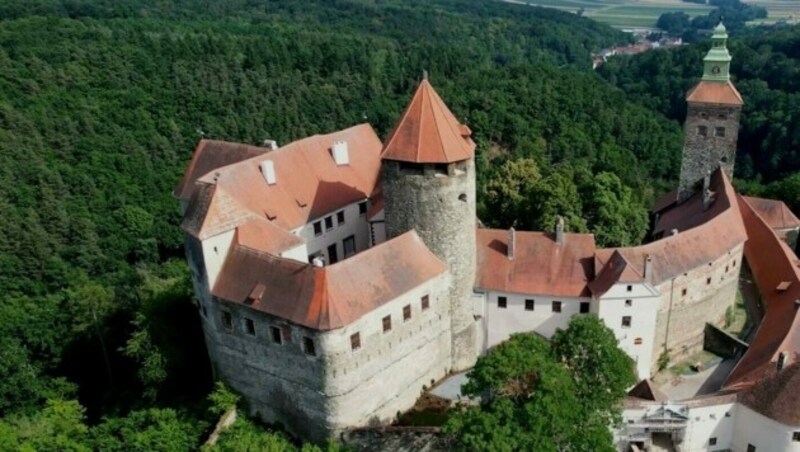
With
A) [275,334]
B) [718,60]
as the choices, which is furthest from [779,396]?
[718,60]

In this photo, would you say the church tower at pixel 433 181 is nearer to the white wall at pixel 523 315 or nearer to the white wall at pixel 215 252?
the white wall at pixel 523 315

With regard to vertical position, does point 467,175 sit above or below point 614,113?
above

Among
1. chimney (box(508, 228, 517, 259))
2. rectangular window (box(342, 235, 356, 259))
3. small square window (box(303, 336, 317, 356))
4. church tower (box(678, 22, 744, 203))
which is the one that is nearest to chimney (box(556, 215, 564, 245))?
chimney (box(508, 228, 517, 259))

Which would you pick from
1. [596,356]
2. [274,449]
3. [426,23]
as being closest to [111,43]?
[274,449]

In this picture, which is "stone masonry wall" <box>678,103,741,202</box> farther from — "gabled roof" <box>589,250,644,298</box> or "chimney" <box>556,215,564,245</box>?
"gabled roof" <box>589,250,644,298</box>

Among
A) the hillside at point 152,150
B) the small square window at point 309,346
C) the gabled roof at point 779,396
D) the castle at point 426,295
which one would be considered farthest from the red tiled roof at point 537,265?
the small square window at point 309,346

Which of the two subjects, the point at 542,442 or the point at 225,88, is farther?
the point at 225,88

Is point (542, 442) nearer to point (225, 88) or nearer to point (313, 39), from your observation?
point (225, 88)

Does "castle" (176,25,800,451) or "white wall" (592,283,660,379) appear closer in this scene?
"castle" (176,25,800,451)
